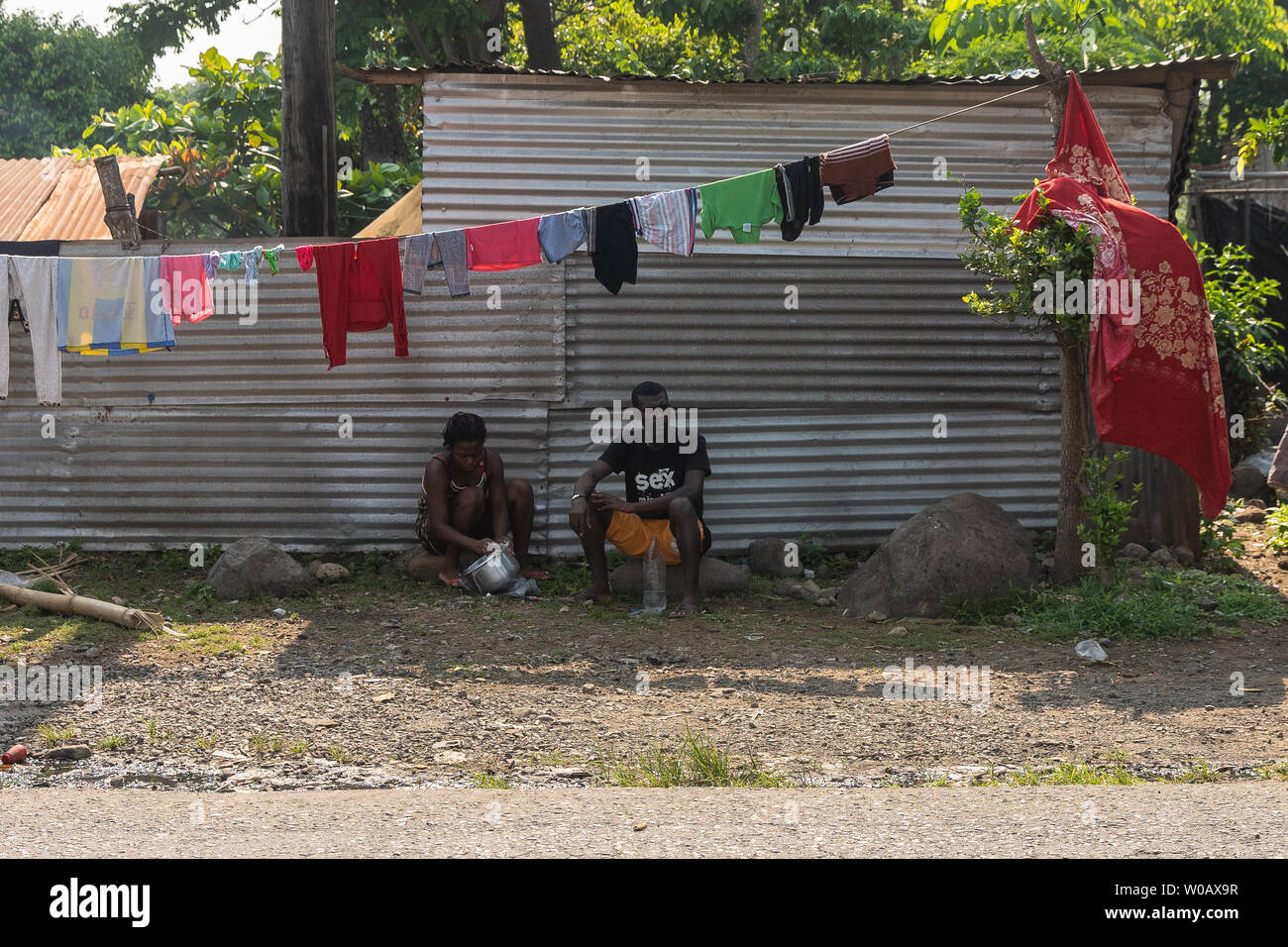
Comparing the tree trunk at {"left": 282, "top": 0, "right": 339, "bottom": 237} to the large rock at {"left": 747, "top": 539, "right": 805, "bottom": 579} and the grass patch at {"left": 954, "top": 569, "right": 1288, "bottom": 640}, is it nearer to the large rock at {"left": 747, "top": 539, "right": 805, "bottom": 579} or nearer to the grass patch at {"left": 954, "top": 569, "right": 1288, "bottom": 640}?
the large rock at {"left": 747, "top": 539, "right": 805, "bottom": 579}

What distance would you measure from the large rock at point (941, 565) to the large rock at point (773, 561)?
2.09 feet

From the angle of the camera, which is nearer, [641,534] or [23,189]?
[641,534]

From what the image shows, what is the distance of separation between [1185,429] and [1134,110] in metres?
2.72

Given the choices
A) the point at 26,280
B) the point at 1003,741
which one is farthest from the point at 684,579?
the point at 26,280

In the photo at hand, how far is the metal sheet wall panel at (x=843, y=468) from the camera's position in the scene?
8.43 meters

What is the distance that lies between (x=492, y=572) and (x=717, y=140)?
331 centimetres

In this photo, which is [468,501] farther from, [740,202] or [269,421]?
[740,202]

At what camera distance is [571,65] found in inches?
774

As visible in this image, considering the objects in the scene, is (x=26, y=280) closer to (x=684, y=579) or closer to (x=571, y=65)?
(x=684, y=579)

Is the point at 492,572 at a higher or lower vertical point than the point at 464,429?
lower

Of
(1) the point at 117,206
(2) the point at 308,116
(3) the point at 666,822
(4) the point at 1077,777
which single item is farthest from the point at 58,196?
(4) the point at 1077,777

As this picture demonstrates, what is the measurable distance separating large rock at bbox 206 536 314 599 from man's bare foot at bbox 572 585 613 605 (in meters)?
1.77

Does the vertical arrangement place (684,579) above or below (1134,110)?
below

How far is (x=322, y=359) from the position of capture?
8398 millimetres
